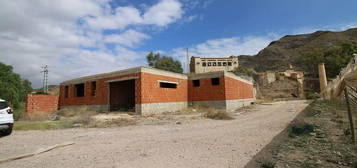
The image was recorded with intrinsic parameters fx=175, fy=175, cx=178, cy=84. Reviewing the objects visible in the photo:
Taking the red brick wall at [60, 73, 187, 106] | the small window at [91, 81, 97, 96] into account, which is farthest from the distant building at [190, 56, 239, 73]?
the small window at [91, 81, 97, 96]

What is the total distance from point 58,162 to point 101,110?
47.8 ft

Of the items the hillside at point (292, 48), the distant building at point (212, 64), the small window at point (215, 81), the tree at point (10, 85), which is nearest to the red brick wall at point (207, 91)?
the small window at point (215, 81)

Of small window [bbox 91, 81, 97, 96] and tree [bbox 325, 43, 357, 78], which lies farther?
tree [bbox 325, 43, 357, 78]

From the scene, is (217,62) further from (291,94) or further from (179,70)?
(291,94)

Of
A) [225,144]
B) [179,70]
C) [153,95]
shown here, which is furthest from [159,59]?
[225,144]

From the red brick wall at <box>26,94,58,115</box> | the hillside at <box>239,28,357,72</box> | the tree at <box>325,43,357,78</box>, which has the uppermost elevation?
the hillside at <box>239,28,357,72</box>

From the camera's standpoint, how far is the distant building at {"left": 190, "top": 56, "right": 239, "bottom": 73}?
61562 millimetres

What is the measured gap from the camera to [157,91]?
16.7m

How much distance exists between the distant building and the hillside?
72.7 ft

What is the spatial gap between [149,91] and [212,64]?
49900mm

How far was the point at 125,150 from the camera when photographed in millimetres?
5230

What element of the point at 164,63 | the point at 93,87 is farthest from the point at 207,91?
the point at 164,63

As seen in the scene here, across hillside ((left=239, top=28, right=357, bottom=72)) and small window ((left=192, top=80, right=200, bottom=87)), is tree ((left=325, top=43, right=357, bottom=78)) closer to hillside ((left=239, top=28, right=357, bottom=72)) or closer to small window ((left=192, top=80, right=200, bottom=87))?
hillside ((left=239, top=28, right=357, bottom=72))

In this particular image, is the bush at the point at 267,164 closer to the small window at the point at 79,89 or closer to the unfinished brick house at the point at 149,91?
the unfinished brick house at the point at 149,91
